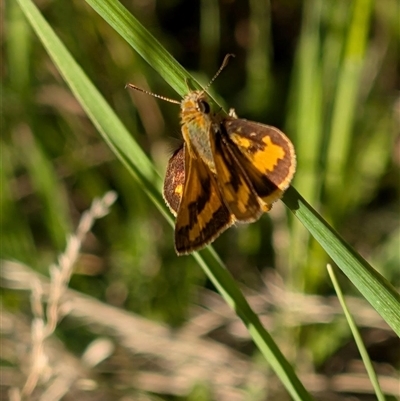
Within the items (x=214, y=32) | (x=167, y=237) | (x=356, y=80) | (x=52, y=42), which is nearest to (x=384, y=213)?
(x=356, y=80)

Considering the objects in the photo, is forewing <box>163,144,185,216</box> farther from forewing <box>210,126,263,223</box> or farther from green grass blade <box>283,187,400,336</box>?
green grass blade <box>283,187,400,336</box>

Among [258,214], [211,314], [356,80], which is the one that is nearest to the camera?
[258,214]

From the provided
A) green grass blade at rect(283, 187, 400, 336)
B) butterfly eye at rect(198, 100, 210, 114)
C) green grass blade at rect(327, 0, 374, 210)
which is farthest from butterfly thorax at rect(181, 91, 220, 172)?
green grass blade at rect(327, 0, 374, 210)

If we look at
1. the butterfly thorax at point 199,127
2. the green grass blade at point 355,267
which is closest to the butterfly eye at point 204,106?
the butterfly thorax at point 199,127

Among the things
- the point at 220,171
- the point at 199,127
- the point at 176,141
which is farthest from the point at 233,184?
the point at 176,141

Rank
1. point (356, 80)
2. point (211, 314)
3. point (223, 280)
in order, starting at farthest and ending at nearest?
point (211, 314) → point (356, 80) → point (223, 280)

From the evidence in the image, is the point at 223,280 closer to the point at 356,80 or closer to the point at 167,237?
the point at 356,80

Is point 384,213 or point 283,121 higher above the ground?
point 283,121

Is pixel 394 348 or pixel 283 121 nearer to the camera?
pixel 394 348

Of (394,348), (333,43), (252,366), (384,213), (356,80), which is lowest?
(394,348)
